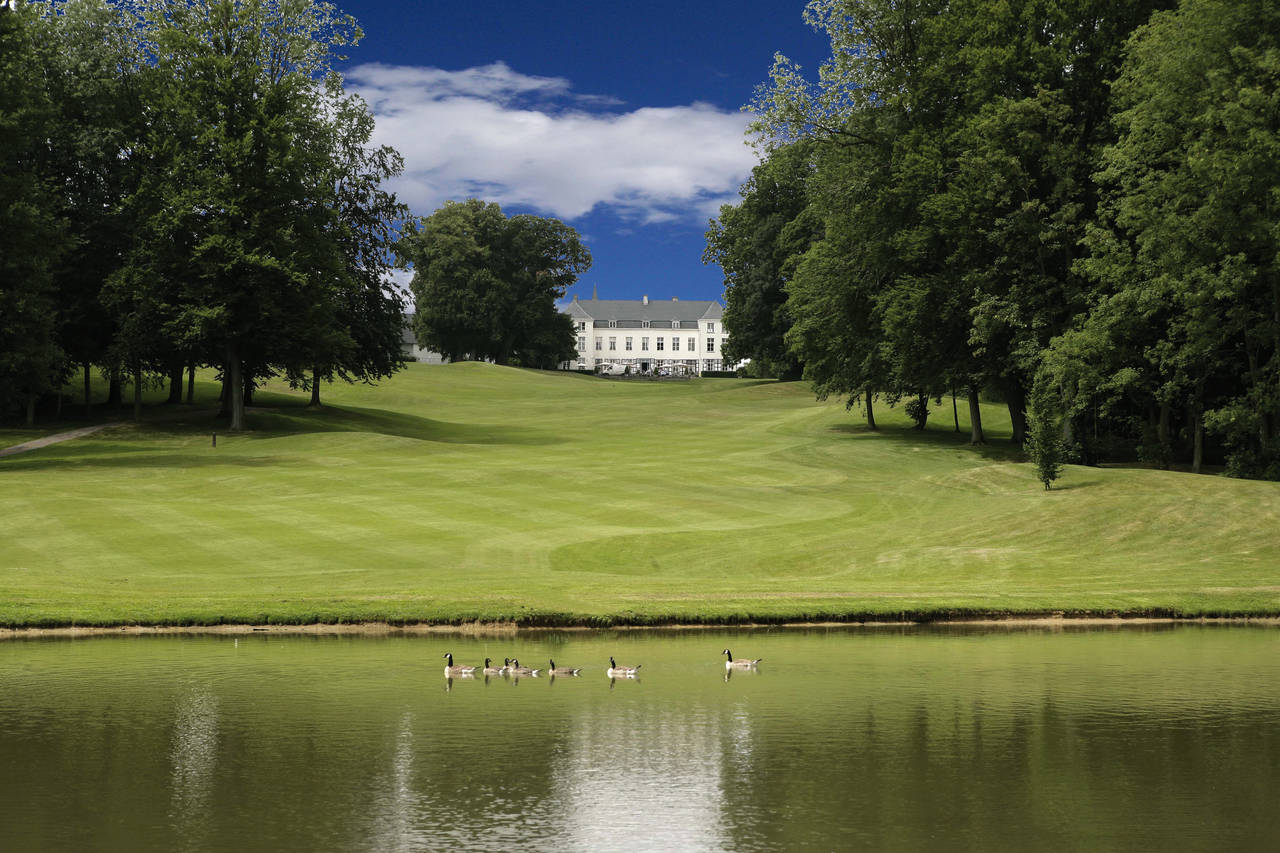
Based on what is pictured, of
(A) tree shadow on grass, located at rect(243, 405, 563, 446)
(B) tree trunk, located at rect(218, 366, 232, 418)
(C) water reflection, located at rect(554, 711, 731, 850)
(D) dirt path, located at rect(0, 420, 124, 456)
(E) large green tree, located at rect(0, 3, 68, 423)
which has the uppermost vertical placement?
(E) large green tree, located at rect(0, 3, 68, 423)

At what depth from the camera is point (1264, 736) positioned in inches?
712

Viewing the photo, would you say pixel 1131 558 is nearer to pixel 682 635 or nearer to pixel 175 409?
pixel 682 635

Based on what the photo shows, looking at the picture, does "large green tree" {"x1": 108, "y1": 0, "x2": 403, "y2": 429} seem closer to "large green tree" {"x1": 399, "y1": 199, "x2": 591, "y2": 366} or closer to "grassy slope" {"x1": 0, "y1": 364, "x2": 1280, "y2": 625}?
"grassy slope" {"x1": 0, "y1": 364, "x2": 1280, "y2": 625}

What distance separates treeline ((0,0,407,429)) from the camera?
6625 cm

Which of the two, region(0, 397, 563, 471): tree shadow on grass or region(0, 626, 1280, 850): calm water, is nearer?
region(0, 626, 1280, 850): calm water

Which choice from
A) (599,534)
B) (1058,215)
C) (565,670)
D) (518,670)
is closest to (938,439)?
(1058,215)

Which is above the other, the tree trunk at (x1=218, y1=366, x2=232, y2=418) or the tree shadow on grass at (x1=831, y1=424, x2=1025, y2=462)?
the tree trunk at (x1=218, y1=366, x2=232, y2=418)

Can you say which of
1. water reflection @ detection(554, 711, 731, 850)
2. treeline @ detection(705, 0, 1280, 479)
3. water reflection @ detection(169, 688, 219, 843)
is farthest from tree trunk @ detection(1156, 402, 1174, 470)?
water reflection @ detection(169, 688, 219, 843)

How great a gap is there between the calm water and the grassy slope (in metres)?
3.72

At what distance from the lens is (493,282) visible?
152625mm

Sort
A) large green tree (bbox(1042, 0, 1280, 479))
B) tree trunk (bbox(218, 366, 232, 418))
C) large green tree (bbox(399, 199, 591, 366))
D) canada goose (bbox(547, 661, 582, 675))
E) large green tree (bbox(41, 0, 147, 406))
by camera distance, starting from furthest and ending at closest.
Answer: large green tree (bbox(399, 199, 591, 366)), tree trunk (bbox(218, 366, 232, 418)), large green tree (bbox(41, 0, 147, 406)), large green tree (bbox(1042, 0, 1280, 479)), canada goose (bbox(547, 661, 582, 675))

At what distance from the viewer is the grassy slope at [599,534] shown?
3006 cm

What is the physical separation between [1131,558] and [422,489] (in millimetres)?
27212

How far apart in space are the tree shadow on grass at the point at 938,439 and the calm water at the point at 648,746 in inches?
1488
